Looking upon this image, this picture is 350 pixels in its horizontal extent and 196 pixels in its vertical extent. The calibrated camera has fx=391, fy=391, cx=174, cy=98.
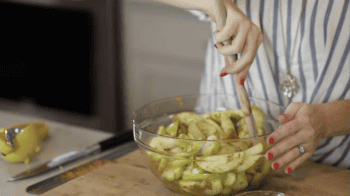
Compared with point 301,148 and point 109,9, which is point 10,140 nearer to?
point 301,148

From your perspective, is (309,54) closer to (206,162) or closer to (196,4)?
(196,4)

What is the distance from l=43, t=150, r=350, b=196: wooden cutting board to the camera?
77cm

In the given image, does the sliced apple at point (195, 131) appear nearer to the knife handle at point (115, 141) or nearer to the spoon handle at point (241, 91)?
the spoon handle at point (241, 91)

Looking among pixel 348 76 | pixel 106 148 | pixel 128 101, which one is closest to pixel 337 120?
pixel 348 76

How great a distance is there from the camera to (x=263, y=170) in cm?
74

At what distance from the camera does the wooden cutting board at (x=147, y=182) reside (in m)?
0.77

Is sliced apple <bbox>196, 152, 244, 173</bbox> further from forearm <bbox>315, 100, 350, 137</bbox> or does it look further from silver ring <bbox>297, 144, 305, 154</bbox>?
forearm <bbox>315, 100, 350, 137</bbox>

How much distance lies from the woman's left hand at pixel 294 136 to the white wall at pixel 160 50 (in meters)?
1.33

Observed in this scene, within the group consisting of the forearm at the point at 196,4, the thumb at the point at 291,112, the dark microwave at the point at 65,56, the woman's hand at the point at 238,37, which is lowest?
the dark microwave at the point at 65,56

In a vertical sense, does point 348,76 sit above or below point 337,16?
below

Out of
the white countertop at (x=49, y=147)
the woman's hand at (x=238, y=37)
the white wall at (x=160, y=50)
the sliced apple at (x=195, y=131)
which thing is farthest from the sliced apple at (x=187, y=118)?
the white wall at (x=160, y=50)

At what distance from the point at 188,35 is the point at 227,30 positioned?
58.1 inches

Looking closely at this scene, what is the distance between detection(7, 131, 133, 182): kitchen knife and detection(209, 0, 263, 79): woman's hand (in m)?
0.39

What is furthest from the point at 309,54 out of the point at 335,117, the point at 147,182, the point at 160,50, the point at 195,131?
the point at 160,50
